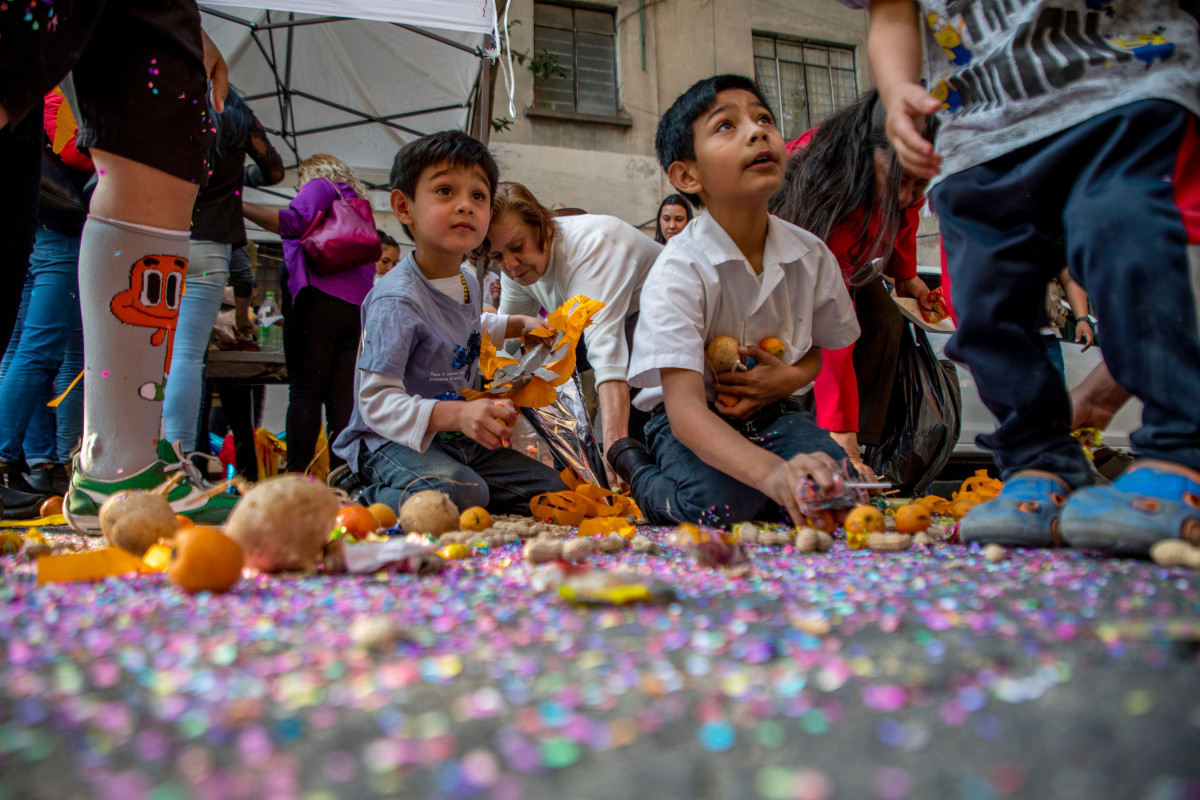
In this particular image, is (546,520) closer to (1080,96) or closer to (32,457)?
(1080,96)

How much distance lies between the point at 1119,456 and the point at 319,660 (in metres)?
3.90

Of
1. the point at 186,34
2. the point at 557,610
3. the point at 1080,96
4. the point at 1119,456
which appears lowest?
the point at 1119,456

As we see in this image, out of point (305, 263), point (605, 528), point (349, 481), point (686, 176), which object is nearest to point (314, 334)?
point (305, 263)

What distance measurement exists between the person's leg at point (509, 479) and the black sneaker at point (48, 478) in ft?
5.01

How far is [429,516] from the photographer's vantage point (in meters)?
1.75

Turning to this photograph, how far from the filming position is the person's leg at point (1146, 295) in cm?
112

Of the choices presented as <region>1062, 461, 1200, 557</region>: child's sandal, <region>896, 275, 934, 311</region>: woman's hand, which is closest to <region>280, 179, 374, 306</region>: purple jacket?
<region>896, 275, 934, 311</region>: woman's hand

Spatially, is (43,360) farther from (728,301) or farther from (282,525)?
(728,301)

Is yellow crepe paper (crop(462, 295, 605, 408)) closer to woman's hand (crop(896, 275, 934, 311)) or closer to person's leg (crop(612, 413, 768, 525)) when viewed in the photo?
person's leg (crop(612, 413, 768, 525))

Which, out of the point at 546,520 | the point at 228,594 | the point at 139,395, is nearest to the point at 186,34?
the point at 139,395

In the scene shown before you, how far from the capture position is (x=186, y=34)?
171 cm

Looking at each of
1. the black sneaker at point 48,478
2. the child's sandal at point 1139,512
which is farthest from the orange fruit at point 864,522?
the black sneaker at point 48,478

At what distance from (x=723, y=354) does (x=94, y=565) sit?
147cm

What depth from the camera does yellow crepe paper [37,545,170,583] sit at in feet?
3.51
